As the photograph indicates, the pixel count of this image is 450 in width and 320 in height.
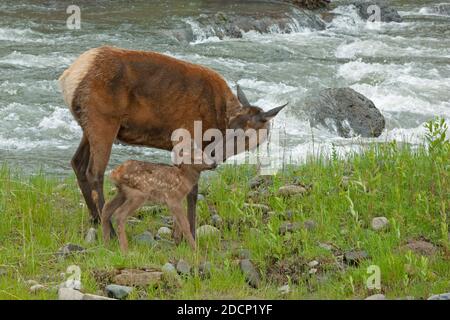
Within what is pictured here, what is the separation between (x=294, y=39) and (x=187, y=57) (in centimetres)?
432

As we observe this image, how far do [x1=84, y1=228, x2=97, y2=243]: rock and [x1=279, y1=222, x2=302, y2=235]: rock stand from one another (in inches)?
62.9

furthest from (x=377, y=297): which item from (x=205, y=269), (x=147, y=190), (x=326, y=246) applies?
(x=147, y=190)

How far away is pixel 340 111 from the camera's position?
1370 centimetres

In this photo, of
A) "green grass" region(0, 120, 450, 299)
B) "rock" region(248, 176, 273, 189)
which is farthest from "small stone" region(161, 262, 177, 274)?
"rock" region(248, 176, 273, 189)

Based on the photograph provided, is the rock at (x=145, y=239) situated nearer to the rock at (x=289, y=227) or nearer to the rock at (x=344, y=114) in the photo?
the rock at (x=289, y=227)

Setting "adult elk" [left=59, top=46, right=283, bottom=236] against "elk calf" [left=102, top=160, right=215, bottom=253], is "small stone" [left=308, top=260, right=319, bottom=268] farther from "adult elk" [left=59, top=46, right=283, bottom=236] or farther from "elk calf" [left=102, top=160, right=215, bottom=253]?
"adult elk" [left=59, top=46, right=283, bottom=236]

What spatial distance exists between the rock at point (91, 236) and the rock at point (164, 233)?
0.57 metres

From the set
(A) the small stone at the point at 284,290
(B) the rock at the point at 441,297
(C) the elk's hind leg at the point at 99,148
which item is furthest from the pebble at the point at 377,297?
(C) the elk's hind leg at the point at 99,148

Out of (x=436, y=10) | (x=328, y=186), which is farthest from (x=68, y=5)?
(x=328, y=186)

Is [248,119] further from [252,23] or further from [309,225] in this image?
[252,23]

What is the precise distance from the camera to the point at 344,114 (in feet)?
44.8

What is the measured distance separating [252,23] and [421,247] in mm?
16389

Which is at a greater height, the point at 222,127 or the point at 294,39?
the point at 222,127
